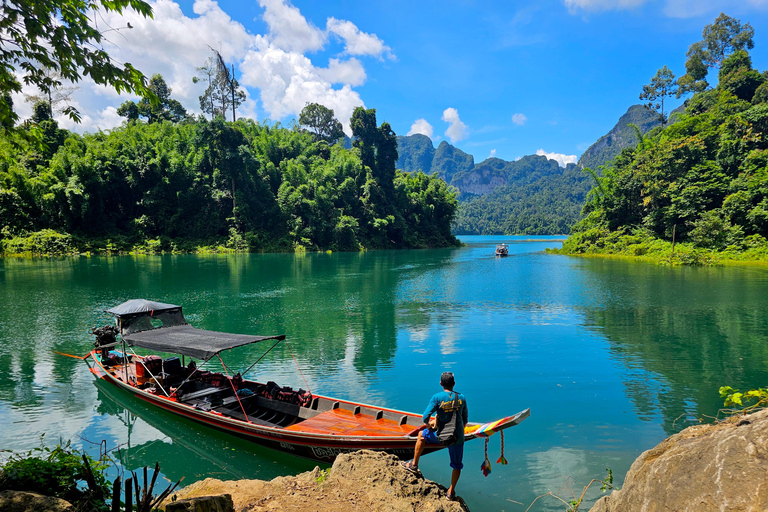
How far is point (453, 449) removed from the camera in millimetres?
5922

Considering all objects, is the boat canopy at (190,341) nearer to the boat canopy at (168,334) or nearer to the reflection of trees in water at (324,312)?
the boat canopy at (168,334)

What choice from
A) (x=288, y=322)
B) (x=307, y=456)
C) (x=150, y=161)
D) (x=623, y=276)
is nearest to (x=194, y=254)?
(x=150, y=161)

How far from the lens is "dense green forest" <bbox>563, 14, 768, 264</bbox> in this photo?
40125mm

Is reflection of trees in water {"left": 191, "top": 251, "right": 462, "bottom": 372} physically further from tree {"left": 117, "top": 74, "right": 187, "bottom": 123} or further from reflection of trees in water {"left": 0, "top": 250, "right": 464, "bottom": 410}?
tree {"left": 117, "top": 74, "right": 187, "bottom": 123}

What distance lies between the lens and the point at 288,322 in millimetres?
19734

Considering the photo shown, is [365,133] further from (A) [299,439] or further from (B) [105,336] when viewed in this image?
(A) [299,439]

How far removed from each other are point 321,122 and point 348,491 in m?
95.9

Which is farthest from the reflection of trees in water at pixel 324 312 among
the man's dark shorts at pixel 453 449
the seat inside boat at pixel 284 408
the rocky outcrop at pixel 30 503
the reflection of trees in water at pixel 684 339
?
the rocky outcrop at pixel 30 503

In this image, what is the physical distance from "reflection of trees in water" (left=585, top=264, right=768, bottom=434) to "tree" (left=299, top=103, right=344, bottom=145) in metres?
76.6

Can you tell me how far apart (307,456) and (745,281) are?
3280 cm

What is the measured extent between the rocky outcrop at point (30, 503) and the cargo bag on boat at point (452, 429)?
13.9ft

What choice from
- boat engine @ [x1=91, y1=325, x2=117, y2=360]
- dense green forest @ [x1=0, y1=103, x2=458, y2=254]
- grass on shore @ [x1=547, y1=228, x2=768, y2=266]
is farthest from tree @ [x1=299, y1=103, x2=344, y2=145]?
boat engine @ [x1=91, y1=325, x2=117, y2=360]

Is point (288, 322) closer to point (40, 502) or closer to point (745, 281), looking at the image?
point (40, 502)

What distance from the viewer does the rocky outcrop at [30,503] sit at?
3492 millimetres
